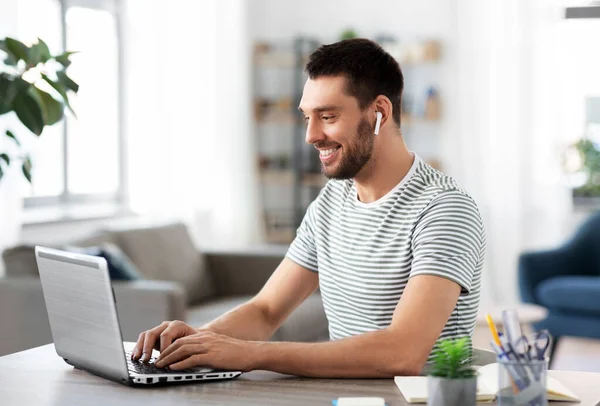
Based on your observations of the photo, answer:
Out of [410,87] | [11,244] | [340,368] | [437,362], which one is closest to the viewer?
[437,362]

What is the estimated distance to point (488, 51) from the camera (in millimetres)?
6387

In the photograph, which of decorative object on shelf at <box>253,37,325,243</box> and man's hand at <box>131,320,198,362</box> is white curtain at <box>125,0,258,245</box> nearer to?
decorative object on shelf at <box>253,37,325,243</box>

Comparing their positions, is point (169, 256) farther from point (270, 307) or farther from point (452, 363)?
point (452, 363)

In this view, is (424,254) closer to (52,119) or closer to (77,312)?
(77,312)

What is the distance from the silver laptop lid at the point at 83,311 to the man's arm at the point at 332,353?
0.38 ft

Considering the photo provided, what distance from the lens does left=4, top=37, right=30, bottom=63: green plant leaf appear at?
122 inches

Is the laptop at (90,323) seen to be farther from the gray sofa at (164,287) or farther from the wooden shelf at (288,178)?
the wooden shelf at (288,178)

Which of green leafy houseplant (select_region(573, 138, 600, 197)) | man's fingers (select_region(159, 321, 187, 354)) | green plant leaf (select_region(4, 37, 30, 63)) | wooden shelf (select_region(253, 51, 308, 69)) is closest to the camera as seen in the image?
man's fingers (select_region(159, 321, 187, 354))

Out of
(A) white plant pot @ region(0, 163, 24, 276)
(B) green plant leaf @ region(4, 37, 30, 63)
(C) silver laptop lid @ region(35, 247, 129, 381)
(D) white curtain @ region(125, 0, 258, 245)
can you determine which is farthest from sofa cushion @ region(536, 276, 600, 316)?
(C) silver laptop lid @ region(35, 247, 129, 381)

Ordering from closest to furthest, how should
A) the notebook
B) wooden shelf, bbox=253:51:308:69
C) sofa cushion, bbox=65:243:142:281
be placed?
the notebook
sofa cushion, bbox=65:243:142:281
wooden shelf, bbox=253:51:308:69

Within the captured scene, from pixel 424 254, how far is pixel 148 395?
23.2 inches

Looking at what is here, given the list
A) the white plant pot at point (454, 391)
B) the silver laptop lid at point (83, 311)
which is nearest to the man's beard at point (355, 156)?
the silver laptop lid at point (83, 311)

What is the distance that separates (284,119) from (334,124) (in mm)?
4768

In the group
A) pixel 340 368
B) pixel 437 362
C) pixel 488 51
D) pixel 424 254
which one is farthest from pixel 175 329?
pixel 488 51
